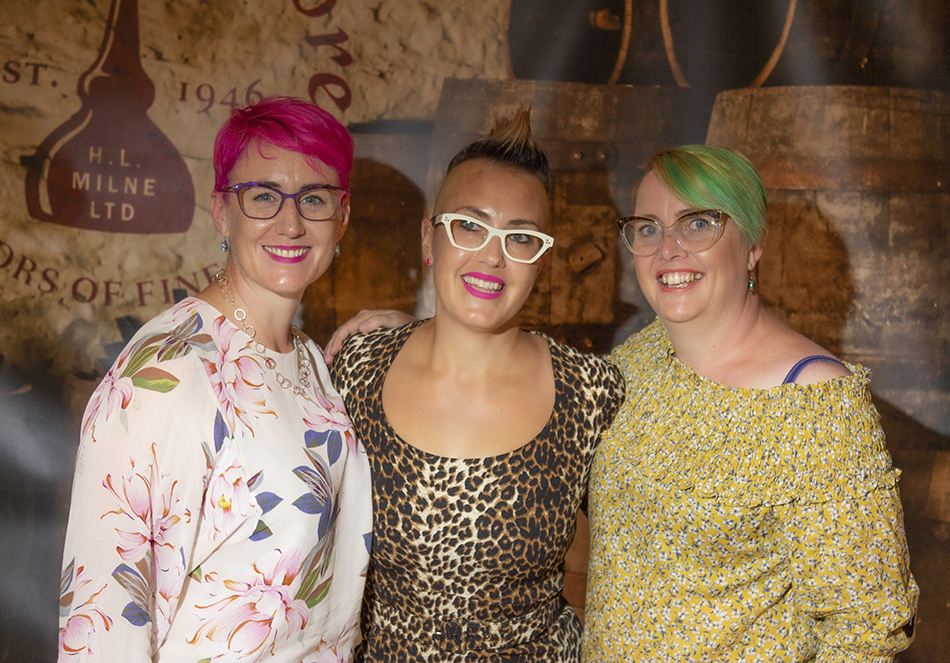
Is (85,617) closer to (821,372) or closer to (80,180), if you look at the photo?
(821,372)

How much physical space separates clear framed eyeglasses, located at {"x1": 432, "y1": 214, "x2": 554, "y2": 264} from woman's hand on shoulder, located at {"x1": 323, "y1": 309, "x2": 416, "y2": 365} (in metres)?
0.52

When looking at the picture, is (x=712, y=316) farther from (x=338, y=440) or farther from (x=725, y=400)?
(x=338, y=440)

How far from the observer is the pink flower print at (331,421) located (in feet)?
5.24

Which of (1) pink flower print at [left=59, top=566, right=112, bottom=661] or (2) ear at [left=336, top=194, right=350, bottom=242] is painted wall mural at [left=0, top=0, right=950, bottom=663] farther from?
(1) pink flower print at [left=59, top=566, right=112, bottom=661]

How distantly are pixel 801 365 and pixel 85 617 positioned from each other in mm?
1598

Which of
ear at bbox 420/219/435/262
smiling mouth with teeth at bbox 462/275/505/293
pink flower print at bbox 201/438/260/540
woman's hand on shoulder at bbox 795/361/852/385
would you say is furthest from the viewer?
ear at bbox 420/219/435/262

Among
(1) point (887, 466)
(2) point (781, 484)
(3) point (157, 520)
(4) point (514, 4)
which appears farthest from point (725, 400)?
(4) point (514, 4)

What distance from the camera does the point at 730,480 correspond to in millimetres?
1531

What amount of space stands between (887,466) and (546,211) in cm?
103

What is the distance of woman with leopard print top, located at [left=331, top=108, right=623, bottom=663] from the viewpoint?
168 centimetres

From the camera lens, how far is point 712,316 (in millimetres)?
1741

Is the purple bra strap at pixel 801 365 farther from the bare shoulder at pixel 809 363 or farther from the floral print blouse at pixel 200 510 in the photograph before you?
the floral print blouse at pixel 200 510

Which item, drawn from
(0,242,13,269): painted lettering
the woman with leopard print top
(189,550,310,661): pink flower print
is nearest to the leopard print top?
the woman with leopard print top

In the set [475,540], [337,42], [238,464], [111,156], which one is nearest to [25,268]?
[111,156]
